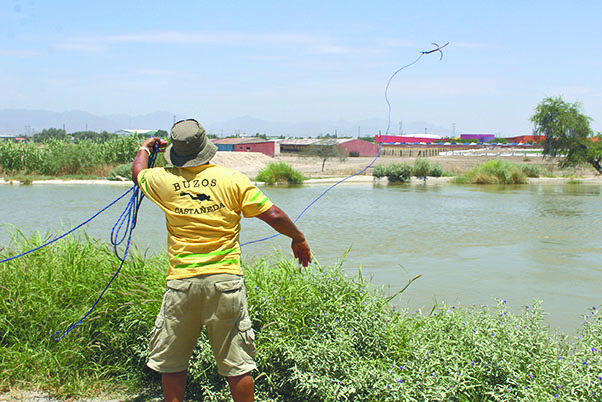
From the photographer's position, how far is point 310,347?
3414mm

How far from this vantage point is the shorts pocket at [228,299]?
279cm

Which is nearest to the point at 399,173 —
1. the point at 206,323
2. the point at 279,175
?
the point at 279,175

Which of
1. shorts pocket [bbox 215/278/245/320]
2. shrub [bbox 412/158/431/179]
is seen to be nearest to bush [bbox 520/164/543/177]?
shrub [bbox 412/158/431/179]

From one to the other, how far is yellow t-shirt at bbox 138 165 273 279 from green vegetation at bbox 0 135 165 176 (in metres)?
26.8

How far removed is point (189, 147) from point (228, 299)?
84cm

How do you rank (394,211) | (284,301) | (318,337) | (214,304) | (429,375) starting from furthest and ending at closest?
1. (394,211)
2. (284,301)
3. (318,337)
4. (429,375)
5. (214,304)

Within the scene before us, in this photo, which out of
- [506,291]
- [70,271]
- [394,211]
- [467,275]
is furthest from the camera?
[394,211]

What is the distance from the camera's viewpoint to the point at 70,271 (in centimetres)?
448

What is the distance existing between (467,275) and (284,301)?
500 cm

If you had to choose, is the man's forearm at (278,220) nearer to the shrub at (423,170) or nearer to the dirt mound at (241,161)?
the shrub at (423,170)

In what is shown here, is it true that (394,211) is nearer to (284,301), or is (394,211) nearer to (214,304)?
(284,301)

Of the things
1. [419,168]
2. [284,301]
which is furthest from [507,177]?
[284,301]

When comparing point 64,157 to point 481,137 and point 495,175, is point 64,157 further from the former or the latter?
point 481,137

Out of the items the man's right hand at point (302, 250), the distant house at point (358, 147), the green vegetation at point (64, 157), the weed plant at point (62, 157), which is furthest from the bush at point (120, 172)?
the distant house at point (358, 147)
